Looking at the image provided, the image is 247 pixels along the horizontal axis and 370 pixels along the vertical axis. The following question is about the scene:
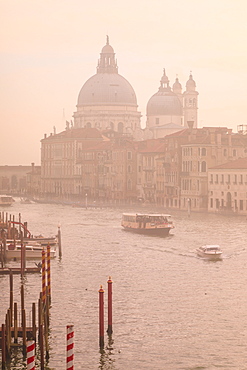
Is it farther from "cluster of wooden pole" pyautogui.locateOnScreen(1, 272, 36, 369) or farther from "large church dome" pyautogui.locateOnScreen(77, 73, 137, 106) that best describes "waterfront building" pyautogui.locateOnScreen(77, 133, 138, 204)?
"cluster of wooden pole" pyautogui.locateOnScreen(1, 272, 36, 369)

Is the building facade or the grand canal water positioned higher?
the building facade

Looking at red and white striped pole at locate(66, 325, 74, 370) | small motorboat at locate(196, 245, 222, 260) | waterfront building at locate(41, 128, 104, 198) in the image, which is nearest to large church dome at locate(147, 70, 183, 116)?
waterfront building at locate(41, 128, 104, 198)

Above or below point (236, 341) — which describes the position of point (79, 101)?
above

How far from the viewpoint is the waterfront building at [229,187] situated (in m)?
81.9

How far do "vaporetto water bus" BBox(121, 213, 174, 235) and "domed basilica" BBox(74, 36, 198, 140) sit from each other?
291 ft

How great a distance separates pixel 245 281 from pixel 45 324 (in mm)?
12488

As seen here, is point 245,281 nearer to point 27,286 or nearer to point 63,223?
point 27,286

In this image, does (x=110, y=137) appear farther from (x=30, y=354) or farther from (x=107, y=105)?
(x=30, y=354)

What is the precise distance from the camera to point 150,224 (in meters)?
60.2

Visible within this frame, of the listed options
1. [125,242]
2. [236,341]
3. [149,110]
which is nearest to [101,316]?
[236,341]

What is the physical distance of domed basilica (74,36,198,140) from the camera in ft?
502

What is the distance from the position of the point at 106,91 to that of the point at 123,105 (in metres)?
3.94

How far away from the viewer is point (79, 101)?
164 m

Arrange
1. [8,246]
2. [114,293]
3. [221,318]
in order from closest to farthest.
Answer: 1. [221,318]
2. [114,293]
3. [8,246]
